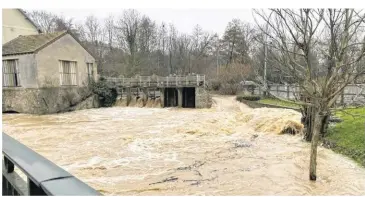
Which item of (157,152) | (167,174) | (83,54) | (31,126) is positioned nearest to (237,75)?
(83,54)

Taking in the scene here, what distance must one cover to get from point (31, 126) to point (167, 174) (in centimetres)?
1000

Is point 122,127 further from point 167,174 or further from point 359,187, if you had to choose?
point 359,187

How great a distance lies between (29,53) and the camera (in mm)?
19188

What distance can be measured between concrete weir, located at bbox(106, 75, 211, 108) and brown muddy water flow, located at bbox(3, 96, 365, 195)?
373 inches

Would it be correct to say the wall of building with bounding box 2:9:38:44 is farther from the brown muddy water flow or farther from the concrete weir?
the brown muddy water flow

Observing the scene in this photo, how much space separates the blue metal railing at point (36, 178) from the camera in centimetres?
107

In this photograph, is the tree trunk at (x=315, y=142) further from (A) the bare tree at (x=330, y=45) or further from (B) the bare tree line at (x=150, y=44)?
(B) the bare tree line at (x=150, y=44)

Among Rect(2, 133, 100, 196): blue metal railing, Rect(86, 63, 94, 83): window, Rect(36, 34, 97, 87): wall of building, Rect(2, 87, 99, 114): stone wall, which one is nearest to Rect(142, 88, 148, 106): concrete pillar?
Rect(86, 63, 94, 83): window

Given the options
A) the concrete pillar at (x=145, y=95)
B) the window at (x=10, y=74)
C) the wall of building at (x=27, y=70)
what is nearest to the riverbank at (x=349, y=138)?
the wall of building at (x=27, y=70)

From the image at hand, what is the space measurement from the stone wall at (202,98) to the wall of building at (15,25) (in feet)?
44.2

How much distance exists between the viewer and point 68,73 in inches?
851

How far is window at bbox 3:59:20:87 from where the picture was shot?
19797 mm

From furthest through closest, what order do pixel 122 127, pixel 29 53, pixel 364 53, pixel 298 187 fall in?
1. pixel 29 53
2. pixel 122 127
3. pixel 298 187
4. pixel 364 53

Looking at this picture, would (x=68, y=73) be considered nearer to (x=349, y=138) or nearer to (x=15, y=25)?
(x=15, y=25)
